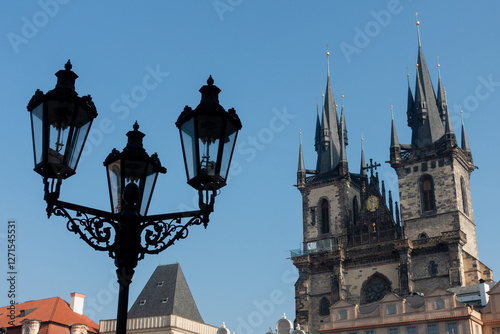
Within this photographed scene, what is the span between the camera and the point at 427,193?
57.7 meters

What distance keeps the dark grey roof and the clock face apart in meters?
19.0

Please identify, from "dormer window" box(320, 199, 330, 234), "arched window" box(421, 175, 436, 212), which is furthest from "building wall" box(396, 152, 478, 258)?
"dormer window" box(320, 199, 330, 234)

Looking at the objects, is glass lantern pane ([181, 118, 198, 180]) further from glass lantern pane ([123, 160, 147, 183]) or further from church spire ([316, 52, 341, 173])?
church spire ([316, 52, 341, 173])

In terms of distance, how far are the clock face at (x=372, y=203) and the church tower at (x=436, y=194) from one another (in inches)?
127

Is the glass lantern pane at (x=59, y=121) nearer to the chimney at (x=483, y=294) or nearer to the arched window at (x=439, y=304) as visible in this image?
the arched window at (x=439, y=304)

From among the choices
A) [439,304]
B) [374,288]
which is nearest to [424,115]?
[374,288]

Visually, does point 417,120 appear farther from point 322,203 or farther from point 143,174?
point 143,174

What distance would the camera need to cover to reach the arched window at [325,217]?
61875 mm

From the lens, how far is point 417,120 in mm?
61938

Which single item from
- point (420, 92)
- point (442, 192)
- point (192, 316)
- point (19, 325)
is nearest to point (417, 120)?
point (420, 92)

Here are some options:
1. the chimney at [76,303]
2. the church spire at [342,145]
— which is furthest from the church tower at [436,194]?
the chimney at [76,303]

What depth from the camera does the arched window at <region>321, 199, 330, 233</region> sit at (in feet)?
203

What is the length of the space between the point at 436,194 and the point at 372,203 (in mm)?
6585

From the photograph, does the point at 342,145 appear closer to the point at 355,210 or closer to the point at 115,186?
the point at 355,210
